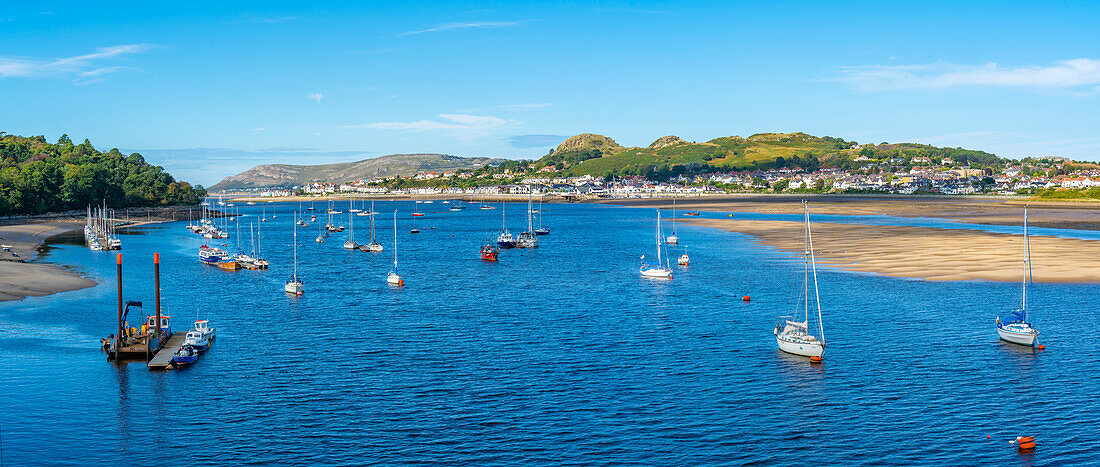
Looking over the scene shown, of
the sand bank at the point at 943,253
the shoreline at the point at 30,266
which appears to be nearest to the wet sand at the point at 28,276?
the shoreline at the point at 30,266

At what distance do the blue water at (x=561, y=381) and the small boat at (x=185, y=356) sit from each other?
0.69 m

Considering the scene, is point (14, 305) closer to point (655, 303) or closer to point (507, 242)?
point (655, 303)

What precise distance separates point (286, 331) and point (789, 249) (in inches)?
2441

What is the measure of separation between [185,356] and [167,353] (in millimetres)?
1965

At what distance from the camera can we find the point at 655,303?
55.6 metres

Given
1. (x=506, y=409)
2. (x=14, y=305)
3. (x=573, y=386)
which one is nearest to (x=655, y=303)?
(x=573, y=386)

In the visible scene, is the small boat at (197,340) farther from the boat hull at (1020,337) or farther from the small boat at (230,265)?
the small boat at (230,265)

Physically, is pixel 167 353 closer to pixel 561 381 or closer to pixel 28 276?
pixel 561 381

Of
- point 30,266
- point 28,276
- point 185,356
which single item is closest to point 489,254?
point 28,276

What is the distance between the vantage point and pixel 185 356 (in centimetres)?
3788

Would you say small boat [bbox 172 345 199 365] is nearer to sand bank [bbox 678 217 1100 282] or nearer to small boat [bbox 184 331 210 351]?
small boat [bbox 184 331 210 351]

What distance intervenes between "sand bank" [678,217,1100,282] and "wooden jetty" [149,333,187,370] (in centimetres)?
5178

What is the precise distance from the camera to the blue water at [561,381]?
2698 centimetres

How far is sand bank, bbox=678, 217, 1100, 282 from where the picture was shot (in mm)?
65812
